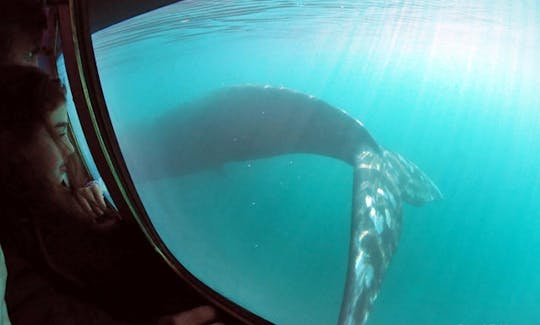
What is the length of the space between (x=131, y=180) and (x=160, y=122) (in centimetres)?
13

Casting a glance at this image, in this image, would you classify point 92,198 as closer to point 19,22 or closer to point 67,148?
point 67,148

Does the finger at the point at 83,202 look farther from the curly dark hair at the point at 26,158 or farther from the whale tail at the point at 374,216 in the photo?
the whale tail at the point at 374,216

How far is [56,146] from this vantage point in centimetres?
63

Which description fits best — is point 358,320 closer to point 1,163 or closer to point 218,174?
point 218,174

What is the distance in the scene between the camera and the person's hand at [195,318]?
0.83 m

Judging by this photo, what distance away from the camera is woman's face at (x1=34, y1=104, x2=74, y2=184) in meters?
0.62

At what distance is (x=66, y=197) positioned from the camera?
0.67 metres

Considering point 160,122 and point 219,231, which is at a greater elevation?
point 160,122

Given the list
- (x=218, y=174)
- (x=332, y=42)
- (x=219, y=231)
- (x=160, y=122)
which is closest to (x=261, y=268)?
(x=219, y=231)

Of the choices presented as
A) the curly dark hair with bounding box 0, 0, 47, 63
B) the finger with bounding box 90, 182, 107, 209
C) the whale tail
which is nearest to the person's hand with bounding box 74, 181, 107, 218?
the finger with bounding box 90, 182, 107, 209

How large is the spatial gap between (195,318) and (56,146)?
44 centimetres

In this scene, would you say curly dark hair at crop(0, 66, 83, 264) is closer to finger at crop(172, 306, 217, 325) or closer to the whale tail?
finger at crop(172, 306, 217, 325)

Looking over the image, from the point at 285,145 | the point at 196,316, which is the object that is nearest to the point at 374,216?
the point at 285,145

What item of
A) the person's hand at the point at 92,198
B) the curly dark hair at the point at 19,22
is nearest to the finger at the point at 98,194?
the person's hand at the point at 92,198
